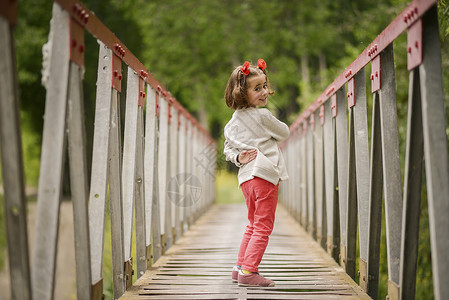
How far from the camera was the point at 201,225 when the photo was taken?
664 centimetres

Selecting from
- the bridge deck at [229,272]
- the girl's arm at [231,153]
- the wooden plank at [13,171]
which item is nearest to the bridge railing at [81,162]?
the wooden plank at [13,171]

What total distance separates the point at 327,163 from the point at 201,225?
2.79 m

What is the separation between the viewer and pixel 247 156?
10.0ft

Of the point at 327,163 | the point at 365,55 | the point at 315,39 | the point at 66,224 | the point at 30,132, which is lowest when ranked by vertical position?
the point at 66,224

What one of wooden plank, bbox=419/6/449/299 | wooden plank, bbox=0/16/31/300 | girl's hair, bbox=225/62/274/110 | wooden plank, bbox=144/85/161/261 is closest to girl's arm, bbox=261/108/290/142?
girl's hair, bbox=225/62/274/110

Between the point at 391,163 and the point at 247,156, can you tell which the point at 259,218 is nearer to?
the point at 247,156

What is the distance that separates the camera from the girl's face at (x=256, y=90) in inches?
122

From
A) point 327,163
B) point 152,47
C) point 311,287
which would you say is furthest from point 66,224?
point 311,287

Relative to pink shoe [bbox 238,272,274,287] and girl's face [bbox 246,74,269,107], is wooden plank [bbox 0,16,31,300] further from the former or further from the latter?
girl's face [bbox 246,74,269,107]

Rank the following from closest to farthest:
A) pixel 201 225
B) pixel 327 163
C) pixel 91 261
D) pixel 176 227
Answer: pixel 91 261 → pixel 327 163 → pixel 176 227 → pixel 201 225

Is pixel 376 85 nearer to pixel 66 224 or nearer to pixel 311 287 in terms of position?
pixel 311 287

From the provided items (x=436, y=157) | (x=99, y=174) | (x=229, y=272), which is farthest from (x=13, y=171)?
(x=229, y=272)

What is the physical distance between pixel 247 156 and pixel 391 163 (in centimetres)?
83

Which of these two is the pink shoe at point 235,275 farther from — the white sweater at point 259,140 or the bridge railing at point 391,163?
the bridge railing at point 391,163
